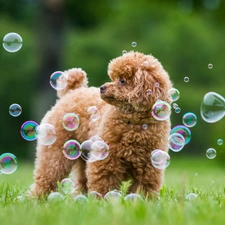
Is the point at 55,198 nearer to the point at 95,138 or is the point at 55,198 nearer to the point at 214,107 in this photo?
the point at 95,138

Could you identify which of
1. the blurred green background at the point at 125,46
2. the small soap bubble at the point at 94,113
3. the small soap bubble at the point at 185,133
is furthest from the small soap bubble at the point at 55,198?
the blurred green background at the point at 125,46

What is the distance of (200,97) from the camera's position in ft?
63.2

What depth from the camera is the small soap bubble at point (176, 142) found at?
4.95 meters

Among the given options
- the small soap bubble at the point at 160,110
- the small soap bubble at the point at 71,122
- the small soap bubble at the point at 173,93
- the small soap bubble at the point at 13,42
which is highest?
the small soap bubble at the point at 13,42

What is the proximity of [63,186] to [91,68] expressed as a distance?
13.9 meters

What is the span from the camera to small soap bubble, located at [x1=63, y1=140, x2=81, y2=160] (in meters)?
4.84

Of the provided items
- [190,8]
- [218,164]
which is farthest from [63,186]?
[190,8]

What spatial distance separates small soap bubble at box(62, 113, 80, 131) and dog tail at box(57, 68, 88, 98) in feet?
2.05

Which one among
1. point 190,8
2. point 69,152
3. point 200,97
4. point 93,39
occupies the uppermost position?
point 190,8

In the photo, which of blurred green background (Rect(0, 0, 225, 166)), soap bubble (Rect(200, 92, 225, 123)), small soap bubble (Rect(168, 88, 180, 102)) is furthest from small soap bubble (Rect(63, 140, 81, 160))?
blurred green background (Rect(0, 0, 225, 166))

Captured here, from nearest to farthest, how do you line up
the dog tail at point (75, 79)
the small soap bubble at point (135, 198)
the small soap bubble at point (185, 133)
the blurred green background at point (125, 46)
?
the small soap bubble at point (135, 198)
the small soap bubble at point (185, 133)
the dog tail at point (75, 79)
the blurred green background at point (125, 46)

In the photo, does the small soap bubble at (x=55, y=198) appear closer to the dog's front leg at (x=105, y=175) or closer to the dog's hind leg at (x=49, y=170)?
the dog's front leg at (x=105, y=175)

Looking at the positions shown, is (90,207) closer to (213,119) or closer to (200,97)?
(213,119)

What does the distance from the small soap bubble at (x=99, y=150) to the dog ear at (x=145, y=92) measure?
1.20 ft
